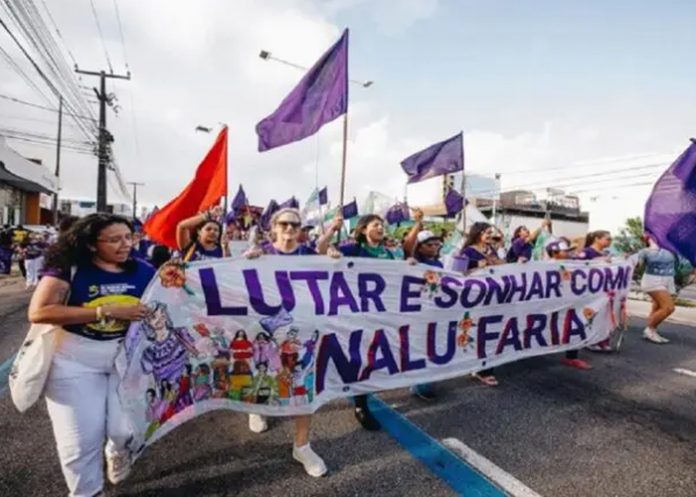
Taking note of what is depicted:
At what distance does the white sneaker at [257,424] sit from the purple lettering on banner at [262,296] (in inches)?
36.4

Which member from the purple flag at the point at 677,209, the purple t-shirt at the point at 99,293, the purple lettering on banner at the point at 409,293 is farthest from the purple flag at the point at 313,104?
the purple flag at the point at 677,209

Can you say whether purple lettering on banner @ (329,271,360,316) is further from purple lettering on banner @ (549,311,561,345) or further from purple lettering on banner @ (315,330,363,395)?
purple lettering on banner @ (549,311,561,345)

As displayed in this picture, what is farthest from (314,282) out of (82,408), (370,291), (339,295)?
(82,408)

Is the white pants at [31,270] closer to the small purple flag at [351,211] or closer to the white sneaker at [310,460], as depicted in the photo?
the small purple flag at [351,211]

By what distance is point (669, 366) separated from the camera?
5680mm

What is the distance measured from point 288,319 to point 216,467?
1.06 metres

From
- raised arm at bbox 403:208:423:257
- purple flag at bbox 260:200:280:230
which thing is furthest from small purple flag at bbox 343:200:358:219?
raised arm at bbox 403:208:423:257

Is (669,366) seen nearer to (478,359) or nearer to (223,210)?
(478,359)

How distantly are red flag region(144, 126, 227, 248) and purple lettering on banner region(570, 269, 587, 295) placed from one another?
394 cm

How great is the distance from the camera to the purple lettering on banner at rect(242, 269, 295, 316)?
326 centimetres

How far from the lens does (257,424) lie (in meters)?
3.61

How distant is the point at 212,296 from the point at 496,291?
2.75 meters

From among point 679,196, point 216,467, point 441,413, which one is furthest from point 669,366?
point 216,467

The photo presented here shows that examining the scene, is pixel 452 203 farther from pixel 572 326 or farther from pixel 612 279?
pixel 572 326
